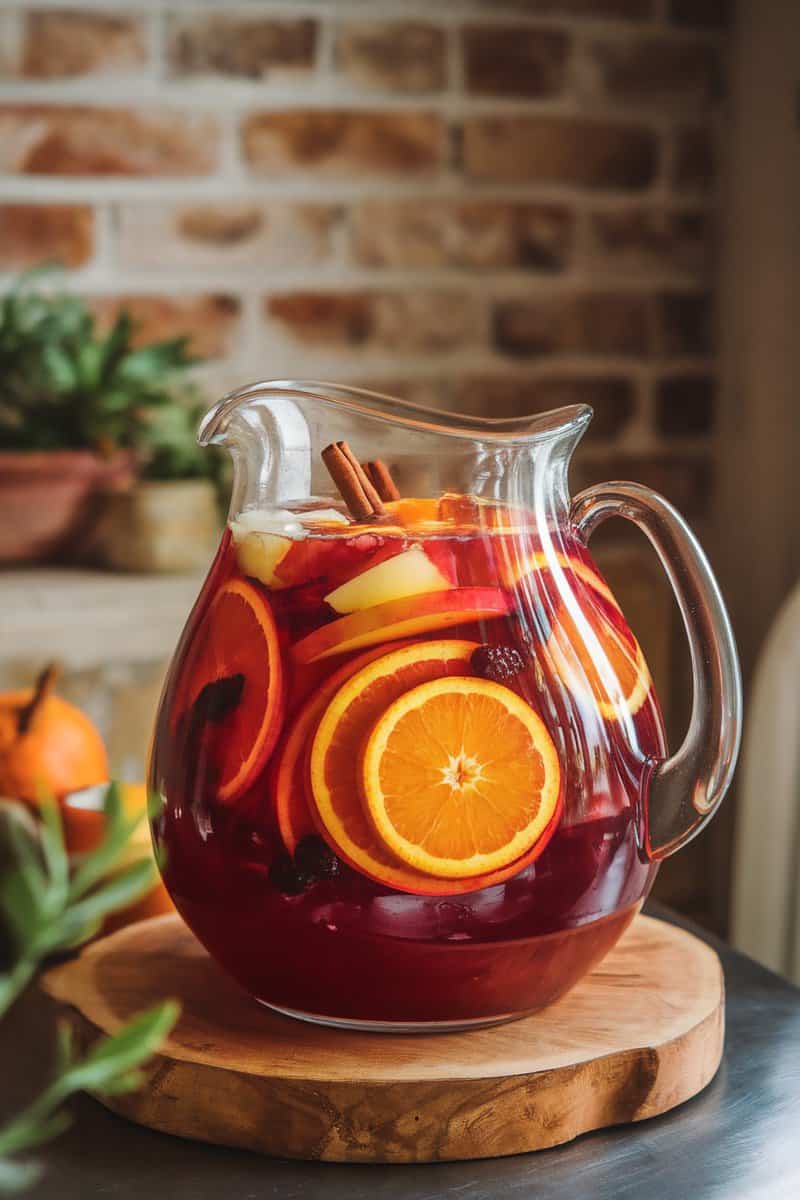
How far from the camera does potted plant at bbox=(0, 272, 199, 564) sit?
1406mm

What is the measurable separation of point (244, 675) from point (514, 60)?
1.27 metres

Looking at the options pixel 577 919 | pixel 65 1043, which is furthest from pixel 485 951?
pixel 65 1043

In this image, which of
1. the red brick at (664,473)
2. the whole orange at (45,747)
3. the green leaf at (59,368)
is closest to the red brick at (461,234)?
the red brick at (664,473)

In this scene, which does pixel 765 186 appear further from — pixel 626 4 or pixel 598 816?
pixel 598 816

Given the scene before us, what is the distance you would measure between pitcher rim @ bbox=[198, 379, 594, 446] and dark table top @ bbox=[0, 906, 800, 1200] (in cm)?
28

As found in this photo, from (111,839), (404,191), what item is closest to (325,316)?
(404,191)

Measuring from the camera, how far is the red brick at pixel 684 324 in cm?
170

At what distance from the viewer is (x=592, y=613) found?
581mm

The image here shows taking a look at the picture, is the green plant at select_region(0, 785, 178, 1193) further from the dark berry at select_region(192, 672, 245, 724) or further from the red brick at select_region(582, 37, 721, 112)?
the red brick at select_region(582, 37, 721, 112)

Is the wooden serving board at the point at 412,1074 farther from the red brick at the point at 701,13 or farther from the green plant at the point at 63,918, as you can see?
the red brick at the point at 701,13

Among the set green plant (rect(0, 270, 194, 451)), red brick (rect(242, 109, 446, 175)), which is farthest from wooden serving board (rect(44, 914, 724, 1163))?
red brick (rect(242, 109, 446, 175))

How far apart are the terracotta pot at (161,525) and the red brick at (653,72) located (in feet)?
2.29

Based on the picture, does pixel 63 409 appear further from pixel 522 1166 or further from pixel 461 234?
pixel 522 1166

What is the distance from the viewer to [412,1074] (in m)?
0.51
